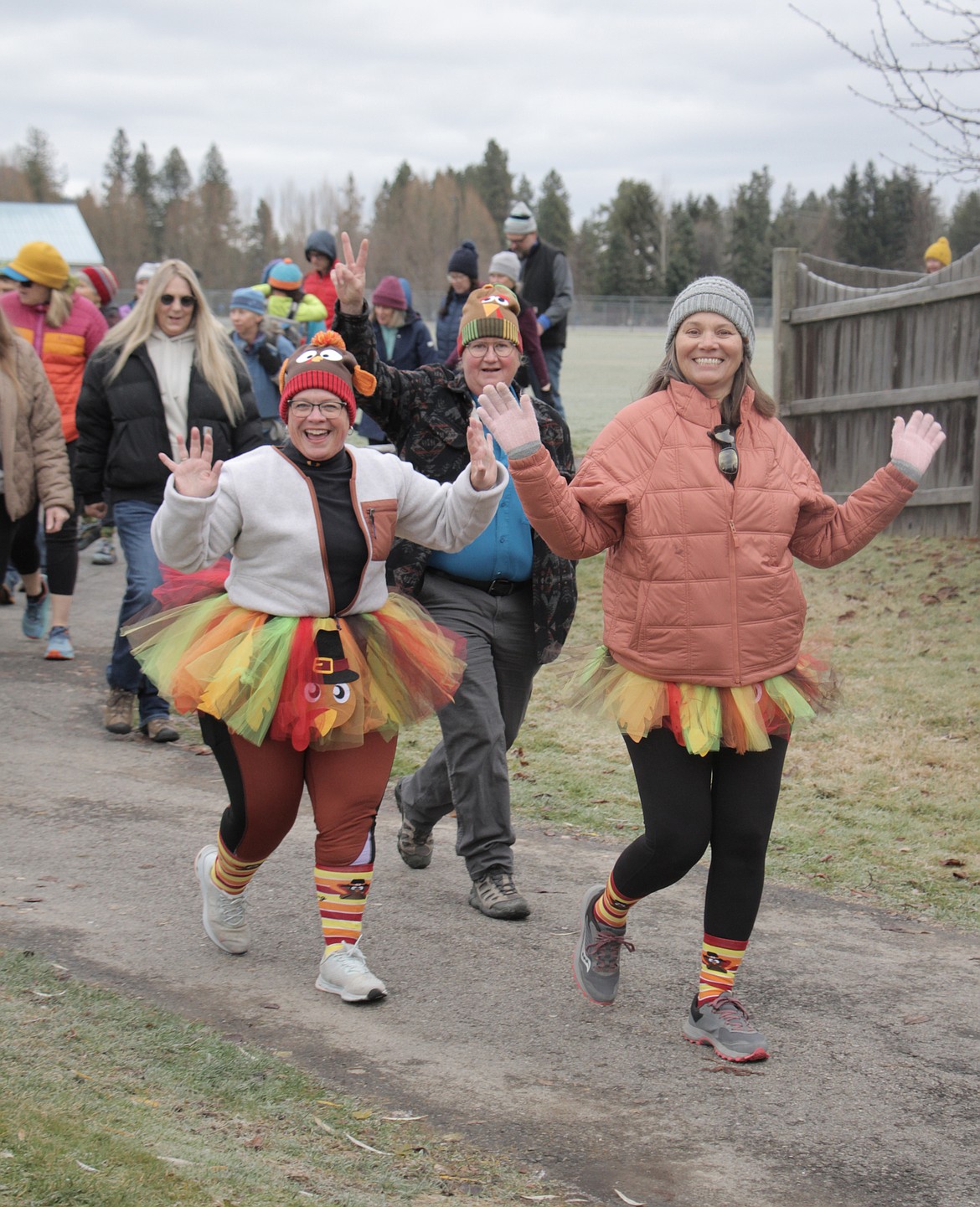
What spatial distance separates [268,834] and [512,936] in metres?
1.11

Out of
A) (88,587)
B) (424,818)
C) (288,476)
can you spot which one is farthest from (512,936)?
(88,587)

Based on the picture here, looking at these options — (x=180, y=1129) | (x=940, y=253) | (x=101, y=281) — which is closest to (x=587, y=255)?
(x=940, y=253)

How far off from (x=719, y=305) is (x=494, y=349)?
3.96ft

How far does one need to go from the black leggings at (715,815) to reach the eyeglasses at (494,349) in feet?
5.65

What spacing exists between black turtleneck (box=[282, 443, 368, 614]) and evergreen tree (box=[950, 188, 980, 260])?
7742cm

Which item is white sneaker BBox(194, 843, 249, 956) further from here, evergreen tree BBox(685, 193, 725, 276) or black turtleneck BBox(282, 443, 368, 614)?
evergreen tree BBox(685, 193, 725, 276)

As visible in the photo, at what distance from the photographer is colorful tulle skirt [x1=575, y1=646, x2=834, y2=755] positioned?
397 cm

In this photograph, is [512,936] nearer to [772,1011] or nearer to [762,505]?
[772,1011]

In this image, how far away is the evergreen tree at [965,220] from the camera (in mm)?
76250

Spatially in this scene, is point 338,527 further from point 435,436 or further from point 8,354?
point 8,354

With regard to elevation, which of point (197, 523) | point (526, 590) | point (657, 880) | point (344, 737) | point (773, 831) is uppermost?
point (197, 523)

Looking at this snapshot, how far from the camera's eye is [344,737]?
436 cm

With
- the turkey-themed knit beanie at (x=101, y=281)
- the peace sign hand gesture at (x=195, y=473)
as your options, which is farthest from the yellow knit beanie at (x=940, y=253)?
the peace sign hand gesture at (x=195, y=473)

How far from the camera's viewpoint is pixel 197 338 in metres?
7.02
